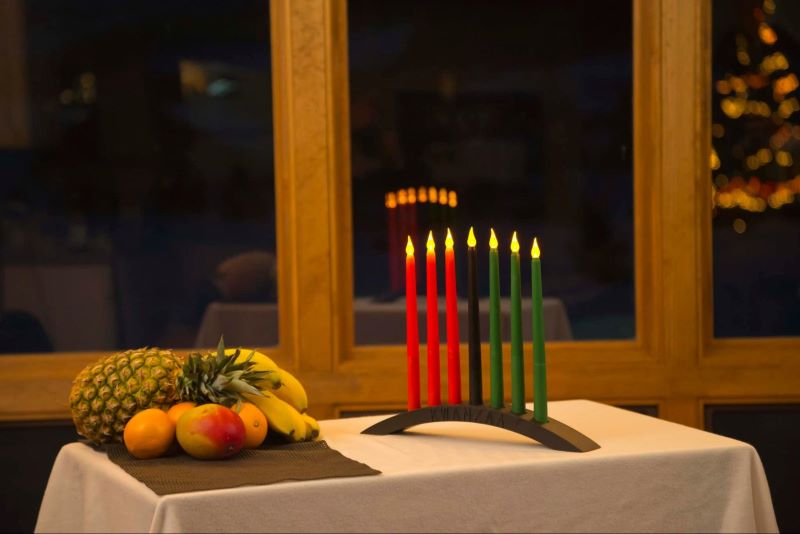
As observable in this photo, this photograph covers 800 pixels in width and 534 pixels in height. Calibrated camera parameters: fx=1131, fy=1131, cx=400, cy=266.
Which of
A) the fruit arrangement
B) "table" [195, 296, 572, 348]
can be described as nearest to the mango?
the fruit arrangement

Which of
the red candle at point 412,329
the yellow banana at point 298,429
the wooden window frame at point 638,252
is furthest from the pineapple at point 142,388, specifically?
the wooden window frame at point 638,252

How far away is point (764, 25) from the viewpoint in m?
3.75

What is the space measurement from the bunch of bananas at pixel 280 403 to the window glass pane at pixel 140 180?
1496mm

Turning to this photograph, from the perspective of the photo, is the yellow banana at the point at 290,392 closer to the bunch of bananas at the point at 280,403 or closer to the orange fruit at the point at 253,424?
the bunch of bananas at the point at 280,403

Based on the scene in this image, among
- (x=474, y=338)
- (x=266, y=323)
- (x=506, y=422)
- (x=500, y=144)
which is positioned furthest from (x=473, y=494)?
(x=500, y=144)

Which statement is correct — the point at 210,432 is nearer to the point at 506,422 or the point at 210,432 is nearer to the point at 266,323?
the point at 506,422

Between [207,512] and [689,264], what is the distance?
90.8 inches

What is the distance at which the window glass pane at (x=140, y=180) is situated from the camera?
11.8 ft

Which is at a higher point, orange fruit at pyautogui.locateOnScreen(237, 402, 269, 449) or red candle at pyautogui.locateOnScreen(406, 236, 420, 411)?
red candle at pyautogui.locateOnScreen(406, 236, 420, 411)

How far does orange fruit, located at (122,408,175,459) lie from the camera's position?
1931mm

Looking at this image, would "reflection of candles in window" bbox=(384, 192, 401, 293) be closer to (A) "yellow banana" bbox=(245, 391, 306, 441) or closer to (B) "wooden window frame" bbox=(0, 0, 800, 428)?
(B) "wooden window frame" bbox=(0, 0, 800, 428)

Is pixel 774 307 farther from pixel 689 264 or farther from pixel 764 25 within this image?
pixel 764 25

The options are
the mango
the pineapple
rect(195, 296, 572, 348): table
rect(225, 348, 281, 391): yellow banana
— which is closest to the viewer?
the mango

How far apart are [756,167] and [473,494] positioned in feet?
7.55
